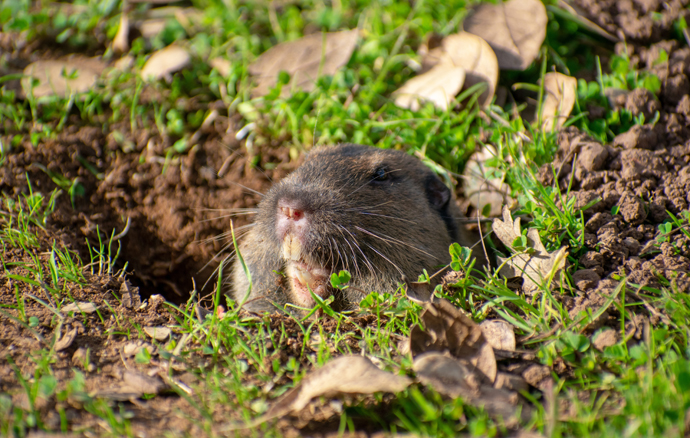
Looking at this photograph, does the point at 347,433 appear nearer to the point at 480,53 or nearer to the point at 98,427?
the point at 98,427

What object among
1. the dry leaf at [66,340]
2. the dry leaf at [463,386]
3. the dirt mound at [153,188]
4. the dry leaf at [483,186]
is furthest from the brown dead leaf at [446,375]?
the dirt mound at [153,188]

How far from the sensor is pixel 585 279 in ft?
9.32

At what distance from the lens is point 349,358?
2240 millimetres

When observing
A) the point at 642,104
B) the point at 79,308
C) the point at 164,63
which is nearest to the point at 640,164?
the point at 642,104

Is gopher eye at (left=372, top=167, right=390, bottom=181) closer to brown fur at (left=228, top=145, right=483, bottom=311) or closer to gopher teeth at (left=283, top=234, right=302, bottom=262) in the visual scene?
brown fur at (left=228, top=145, right=483, bottom=311)

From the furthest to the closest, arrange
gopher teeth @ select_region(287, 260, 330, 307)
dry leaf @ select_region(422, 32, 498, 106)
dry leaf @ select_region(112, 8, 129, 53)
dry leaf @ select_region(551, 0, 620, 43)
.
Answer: dry leaf @ select_region(112, 8, 129, 53) → dry leaf @ select_region(551, 0, 620, 43) → dry leaf @ select_region(422, 32, 498, 106) → gopher teeth @ select_region(287, 260, 330, 307)

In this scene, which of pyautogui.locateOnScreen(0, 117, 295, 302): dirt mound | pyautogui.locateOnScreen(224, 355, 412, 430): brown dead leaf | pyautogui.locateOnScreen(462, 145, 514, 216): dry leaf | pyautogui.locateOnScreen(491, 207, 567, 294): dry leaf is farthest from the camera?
pyautogui.locateOnScreen(0, 117, 295, 302): dirt mound

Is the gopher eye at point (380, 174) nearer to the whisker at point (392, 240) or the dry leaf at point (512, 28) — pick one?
the whisker at point (392, 240)

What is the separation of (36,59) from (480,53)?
3.89 meters

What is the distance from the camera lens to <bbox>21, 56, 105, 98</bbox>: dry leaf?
4.51 m

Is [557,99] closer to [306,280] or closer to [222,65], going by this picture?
[306,280]

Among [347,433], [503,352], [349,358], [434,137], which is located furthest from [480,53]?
[347,433]

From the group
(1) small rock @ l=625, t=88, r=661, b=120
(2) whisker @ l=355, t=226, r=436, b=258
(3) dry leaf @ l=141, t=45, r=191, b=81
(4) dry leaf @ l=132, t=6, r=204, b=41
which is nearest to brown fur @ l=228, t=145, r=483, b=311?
(2) whisker @ l=355, t=226, r=436, b=258

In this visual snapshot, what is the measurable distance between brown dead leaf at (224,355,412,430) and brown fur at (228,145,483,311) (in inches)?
30.3
